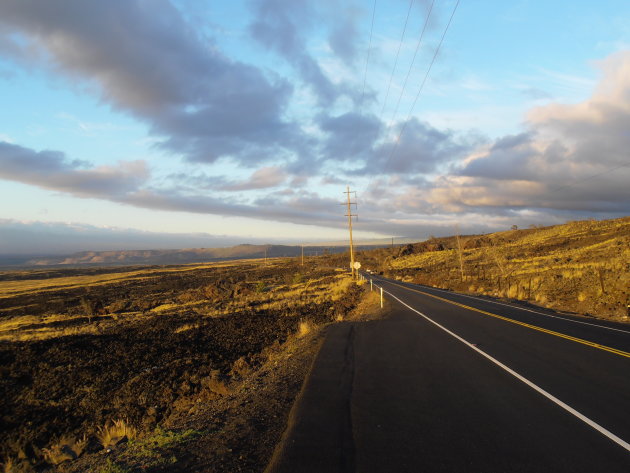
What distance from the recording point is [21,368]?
14828mm

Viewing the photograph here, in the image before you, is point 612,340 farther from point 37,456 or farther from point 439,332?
point 37,456

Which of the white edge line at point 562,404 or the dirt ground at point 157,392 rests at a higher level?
the white edge line at point 562,404

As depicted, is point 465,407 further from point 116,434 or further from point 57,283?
point 57,283

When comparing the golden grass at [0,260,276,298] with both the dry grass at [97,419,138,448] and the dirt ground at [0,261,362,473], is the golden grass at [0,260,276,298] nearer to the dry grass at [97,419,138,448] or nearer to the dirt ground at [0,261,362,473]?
the dirt ground at [0,261,362,473]

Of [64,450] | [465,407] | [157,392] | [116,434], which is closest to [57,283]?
[157,392]

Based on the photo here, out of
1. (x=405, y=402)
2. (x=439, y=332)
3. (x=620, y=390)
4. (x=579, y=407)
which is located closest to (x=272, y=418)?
(x=405, y=402)

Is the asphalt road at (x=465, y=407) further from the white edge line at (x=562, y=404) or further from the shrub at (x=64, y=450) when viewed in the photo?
the shrub at (x=64, y=450)

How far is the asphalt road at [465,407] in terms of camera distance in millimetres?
4656

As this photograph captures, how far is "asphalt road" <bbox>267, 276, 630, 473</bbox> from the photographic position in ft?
15.3

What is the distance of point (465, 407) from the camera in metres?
6.40

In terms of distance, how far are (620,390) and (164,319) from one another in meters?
25.1

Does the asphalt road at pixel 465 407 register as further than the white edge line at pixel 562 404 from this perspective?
No

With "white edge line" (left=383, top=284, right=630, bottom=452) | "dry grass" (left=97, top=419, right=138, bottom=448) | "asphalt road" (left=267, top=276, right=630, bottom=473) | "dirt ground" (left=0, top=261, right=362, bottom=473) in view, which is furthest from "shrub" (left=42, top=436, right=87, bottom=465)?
"white edge line" (left=383, top=284, right=630, bottom=452)

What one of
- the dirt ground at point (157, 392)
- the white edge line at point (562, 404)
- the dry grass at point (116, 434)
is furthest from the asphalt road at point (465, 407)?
the dry grass at point (116, 434)
